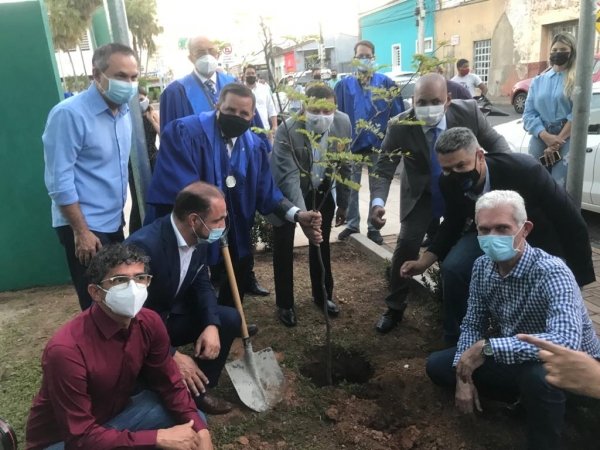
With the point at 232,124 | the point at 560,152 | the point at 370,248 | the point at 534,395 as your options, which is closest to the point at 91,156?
the point at 232,124

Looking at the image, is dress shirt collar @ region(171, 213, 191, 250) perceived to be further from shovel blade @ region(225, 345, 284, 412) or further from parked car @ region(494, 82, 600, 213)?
parked car @ region(494, 82, 600, 213)

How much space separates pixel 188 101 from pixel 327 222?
4.89 ft

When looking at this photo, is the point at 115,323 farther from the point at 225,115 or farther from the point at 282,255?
the point at 282,255

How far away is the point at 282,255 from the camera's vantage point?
3.86m

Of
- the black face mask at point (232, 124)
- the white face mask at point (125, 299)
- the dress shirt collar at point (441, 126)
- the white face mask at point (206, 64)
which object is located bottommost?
the white face mask at point (125, 299)

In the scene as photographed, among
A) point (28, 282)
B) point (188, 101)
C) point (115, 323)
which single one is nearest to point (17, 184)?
point (28, 282)

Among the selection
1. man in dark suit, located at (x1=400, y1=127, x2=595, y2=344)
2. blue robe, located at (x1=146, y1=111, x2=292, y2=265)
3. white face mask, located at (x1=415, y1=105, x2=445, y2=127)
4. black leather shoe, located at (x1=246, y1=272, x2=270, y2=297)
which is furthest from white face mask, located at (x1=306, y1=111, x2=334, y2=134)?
black leather shoe, located at (x1=246, y1=272, x2=270, y2=297)

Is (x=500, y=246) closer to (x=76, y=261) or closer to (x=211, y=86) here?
(x=76, y=261)

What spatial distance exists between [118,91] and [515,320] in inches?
100.0

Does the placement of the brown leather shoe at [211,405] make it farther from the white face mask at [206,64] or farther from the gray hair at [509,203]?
the white face mask at [206,64]

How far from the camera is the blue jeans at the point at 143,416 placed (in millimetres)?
2225

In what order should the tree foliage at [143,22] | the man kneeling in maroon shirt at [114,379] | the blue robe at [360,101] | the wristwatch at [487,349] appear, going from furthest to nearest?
1. the tree foliage at [143,22]
2. the blue robe at [360,101]
3. the wristwatch at [487,349]
4. the man kneeling in maroon shirt at [114,379]

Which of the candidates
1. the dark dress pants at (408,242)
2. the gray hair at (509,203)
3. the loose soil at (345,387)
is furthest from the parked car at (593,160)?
the gray hair at (509,203)

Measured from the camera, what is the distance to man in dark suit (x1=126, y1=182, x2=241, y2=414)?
262 centimetres
